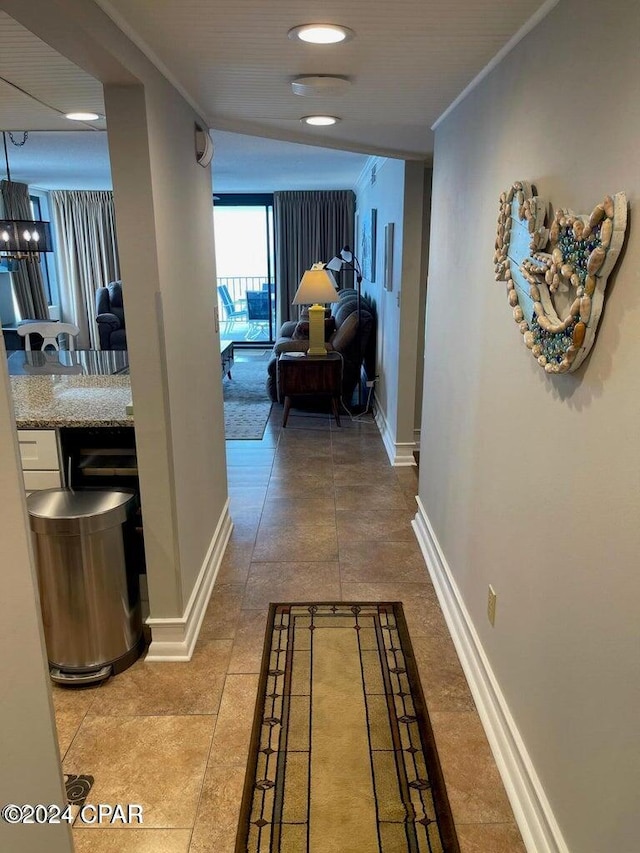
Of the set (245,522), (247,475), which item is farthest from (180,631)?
(247,475)

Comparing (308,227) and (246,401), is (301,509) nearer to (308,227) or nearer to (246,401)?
(246,401)

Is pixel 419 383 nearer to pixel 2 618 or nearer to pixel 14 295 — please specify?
pixel 2 618

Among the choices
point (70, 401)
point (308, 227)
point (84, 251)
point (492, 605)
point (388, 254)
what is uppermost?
point (308, 227)

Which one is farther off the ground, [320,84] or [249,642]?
[320,84]

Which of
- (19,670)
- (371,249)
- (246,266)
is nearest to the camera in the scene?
(19,670)

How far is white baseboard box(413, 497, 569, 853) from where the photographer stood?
1522mm

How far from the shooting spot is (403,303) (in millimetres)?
4285

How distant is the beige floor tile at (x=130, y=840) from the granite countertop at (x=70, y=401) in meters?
1.29

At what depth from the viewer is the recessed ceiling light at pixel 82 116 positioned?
278 cm

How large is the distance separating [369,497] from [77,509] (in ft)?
7.05

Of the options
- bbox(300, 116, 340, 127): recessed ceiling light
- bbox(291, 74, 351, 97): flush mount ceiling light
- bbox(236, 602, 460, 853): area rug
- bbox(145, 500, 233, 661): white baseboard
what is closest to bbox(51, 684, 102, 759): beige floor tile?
bbox(145, 500, 233, 661): white baseboard

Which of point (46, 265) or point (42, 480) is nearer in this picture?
point (42, 480)

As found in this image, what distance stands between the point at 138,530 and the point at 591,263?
1.98 meters

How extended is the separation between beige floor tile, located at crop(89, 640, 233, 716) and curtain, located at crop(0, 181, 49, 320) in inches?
266
